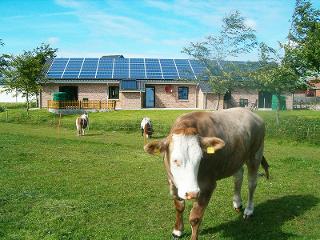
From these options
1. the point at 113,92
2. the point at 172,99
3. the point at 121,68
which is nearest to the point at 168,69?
the point at 172,99

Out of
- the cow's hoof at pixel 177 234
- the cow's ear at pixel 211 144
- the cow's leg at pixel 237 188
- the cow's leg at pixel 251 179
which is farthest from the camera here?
the cow's leg at pixel 237 188

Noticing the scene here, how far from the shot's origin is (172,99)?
50.0 meters

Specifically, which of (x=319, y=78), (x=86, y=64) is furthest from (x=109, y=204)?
(x=86, y=64)

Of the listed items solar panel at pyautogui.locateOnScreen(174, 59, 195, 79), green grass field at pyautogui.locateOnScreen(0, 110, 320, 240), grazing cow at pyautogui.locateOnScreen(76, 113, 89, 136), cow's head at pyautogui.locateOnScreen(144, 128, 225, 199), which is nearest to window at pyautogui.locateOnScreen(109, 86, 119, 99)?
solar panel at pyautogui.locateOnScreen(174, 59, 195, 79)

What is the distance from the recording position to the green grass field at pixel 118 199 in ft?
25.8

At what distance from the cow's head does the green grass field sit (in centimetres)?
182

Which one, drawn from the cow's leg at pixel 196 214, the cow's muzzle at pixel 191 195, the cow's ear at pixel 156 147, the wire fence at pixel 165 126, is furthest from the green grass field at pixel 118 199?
the wire fence at pixel 165 126

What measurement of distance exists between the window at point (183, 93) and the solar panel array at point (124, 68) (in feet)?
4.99

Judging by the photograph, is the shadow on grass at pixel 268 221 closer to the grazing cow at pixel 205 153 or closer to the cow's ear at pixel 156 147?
the grazing cow at pixel 205 153

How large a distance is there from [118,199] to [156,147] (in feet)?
12.9

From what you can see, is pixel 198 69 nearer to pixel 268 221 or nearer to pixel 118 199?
pixel 118 199

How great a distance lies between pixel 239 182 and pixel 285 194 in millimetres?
2364

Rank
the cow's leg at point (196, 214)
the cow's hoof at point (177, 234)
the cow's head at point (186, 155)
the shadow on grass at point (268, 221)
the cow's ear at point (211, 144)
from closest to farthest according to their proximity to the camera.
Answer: the cow's head at point (186, 155) < the cow's ear at point (211, 144) < the cow's leg at point (196, 214) < the cow's hoof at point (177, 234) < the shadow on grass at point (268, 221)

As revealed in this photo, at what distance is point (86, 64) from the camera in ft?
171
